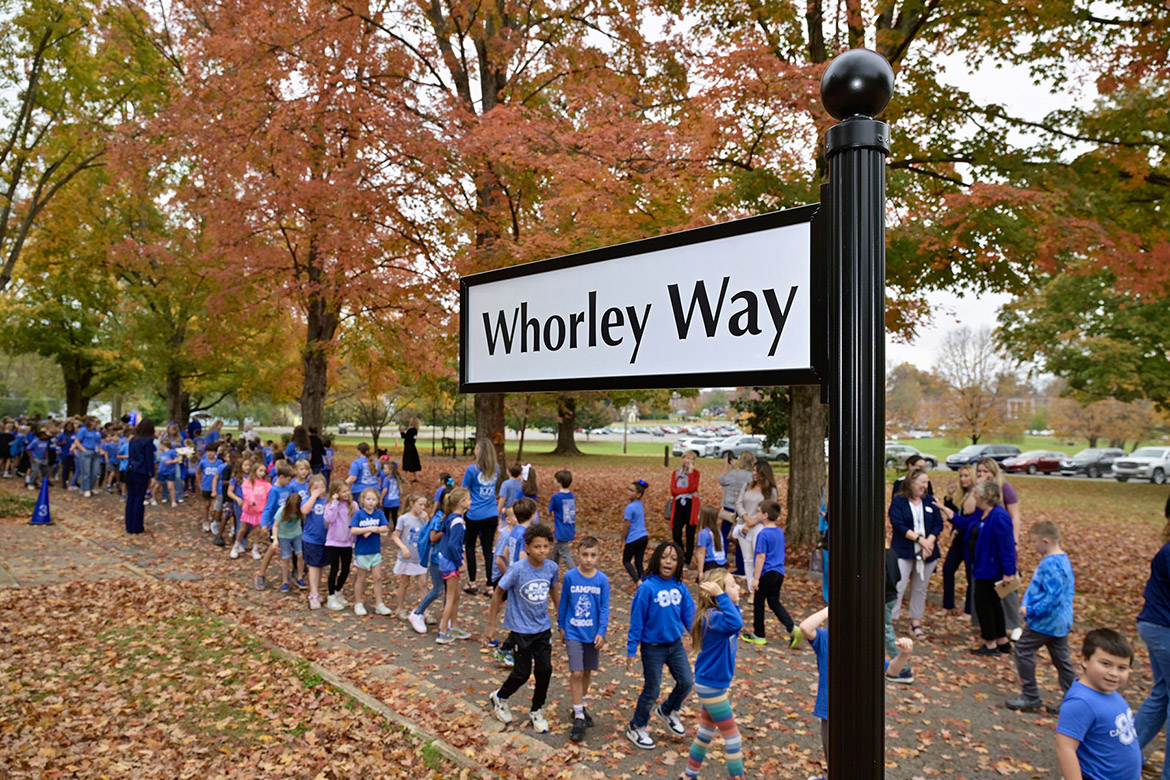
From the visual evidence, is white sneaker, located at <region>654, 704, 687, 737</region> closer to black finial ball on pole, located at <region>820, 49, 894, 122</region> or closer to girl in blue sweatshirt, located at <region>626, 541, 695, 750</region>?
girl in blue sweatshirt, located at <region>626, 541, 695, 750</region>

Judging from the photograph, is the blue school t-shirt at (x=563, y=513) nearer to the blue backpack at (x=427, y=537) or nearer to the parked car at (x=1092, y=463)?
the blue backpack at (x=427, y=537)

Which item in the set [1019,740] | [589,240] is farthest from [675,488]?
[1019,740]

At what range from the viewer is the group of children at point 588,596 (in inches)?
149

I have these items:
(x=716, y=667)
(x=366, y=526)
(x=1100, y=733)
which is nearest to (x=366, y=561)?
(x=366, y=526)

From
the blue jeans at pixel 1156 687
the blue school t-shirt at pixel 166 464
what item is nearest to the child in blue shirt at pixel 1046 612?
the blue jeans at pixel 1156 687

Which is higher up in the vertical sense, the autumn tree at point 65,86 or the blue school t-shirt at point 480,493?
the autumn tree at point 65,86

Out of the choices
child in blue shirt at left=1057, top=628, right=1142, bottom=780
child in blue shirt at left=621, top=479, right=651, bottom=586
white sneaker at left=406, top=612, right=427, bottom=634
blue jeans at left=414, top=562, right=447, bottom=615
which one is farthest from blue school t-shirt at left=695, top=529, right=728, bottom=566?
child in blue shirt at left=1057, top=628, right=1142, bottom=780

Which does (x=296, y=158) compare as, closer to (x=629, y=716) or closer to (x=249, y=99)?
(x=249, y=99)

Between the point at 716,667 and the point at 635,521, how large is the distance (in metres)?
4.76

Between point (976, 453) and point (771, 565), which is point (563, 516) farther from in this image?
point (976, 453)

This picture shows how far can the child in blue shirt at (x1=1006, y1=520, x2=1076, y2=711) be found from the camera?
19.2 ft

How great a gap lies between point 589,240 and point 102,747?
7.52 meters

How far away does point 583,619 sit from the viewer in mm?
5707

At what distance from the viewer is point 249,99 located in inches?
497
